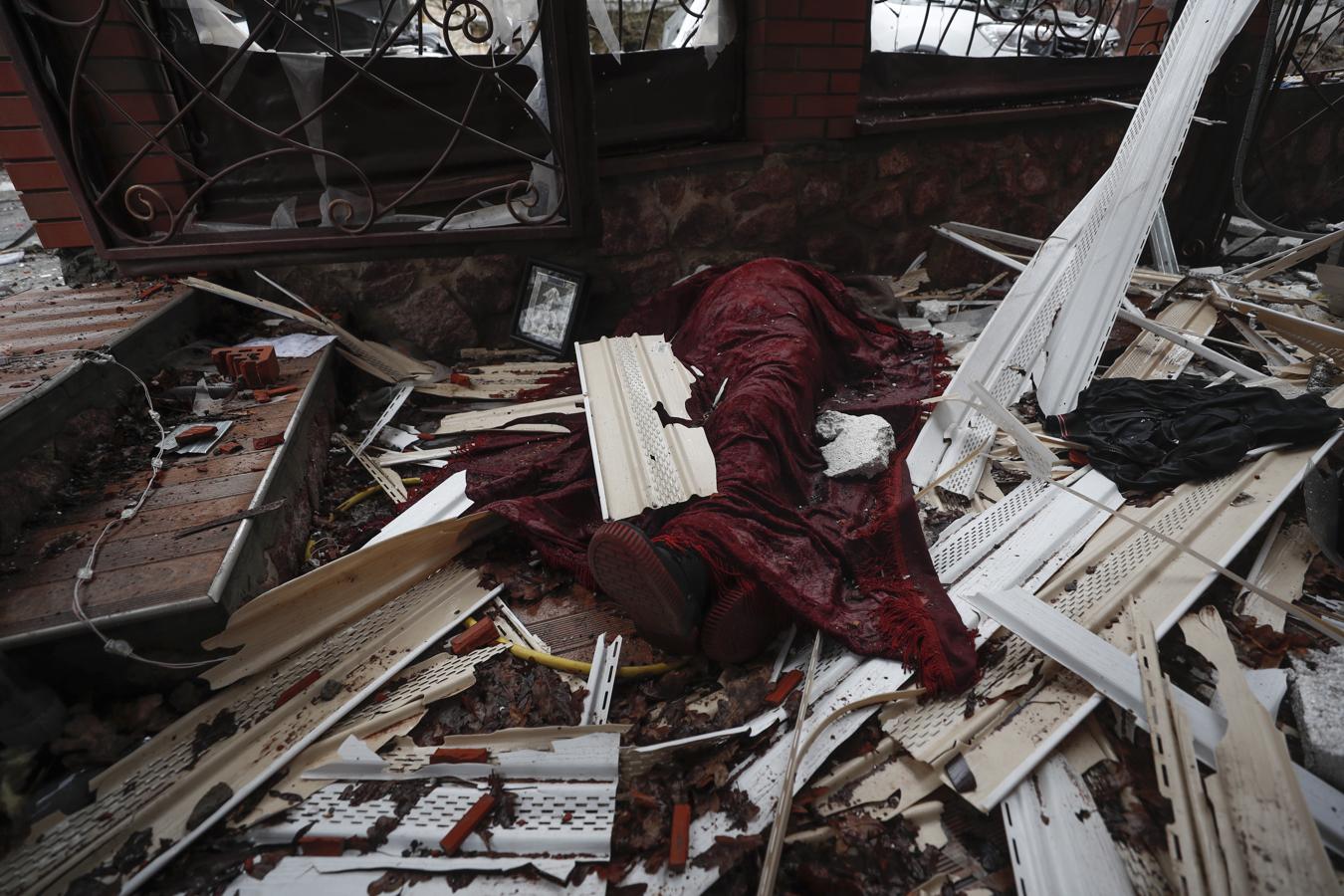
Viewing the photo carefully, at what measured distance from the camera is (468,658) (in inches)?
62.5

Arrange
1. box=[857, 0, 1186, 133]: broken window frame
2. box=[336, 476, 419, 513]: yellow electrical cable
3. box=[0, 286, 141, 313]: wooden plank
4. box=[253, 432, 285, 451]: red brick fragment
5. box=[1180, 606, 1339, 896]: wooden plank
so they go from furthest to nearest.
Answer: box=[857, 0, 1186, 133]: broken window frame → box=[0, 286, 141, 313]: wooden plank → box=[336, 476, 419, 513]: yellow electrical cable → box=[253, 432, 285, 451]: red brick fragment → box=[1180, 606, 1339, 896]: wooden plank

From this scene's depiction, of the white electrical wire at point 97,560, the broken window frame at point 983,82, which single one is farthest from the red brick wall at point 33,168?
the broken window frame at point 983,82

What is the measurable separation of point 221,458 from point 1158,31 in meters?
5.40

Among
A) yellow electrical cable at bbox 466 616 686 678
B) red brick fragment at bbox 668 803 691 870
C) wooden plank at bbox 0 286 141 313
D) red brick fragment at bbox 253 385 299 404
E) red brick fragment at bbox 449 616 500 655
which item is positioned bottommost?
red brick fragment at bbox 668 803 691 870

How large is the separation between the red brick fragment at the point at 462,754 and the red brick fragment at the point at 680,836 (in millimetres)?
413

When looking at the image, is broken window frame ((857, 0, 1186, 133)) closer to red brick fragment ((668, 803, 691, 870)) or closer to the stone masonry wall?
the stone masonry wall

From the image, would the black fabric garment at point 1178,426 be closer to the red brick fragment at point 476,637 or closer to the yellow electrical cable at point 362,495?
the red brick fragment at point 476,637

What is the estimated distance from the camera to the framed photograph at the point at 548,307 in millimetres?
2895

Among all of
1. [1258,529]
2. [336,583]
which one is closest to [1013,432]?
[1258,529]

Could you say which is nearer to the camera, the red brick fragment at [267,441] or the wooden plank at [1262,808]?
the wooden plank at [1262,808]

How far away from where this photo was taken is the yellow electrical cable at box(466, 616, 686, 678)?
61.8 inches

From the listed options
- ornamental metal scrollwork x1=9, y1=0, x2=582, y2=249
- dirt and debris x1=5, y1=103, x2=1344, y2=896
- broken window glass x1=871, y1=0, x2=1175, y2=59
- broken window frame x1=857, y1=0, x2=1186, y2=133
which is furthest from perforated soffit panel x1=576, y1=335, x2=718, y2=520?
broken window glass x1=871, y1=0, x2=1175, y2=59

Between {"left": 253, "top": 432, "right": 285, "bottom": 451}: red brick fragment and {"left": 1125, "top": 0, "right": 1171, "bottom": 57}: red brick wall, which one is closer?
{"left": 253, "top": 432, "right": 285, "bottom": 451}: red brick fragment

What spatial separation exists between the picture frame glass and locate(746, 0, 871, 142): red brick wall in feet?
3.76
